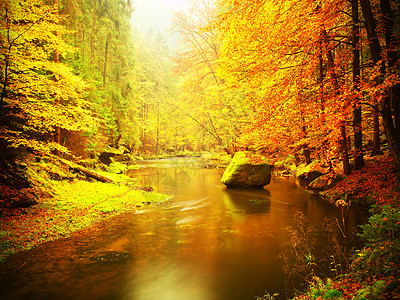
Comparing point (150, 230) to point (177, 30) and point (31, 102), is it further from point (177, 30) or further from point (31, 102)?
point (177, 30)

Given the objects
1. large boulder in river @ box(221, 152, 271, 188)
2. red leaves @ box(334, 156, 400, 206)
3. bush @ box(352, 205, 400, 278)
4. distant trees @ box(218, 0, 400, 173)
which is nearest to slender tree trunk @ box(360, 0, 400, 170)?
distant trees @ box(218, 0, 400, 173)

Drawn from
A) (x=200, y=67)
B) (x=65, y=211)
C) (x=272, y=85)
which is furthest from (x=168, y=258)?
(x=200, y=67)

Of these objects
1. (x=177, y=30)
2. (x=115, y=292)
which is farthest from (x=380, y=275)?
(x=177, y=30)

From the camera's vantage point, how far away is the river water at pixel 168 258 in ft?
13.6

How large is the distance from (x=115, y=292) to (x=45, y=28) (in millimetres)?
8849

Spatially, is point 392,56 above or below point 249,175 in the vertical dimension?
above

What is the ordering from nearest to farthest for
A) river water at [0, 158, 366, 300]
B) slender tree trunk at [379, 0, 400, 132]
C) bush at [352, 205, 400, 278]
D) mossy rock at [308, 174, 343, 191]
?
bush at [352, 205, 400, 278] → river water at [0, 158, 366, 300] → slender tree trunk at [379, 0, 400, 132] → mossy rock at [308, 174, 343, 191]

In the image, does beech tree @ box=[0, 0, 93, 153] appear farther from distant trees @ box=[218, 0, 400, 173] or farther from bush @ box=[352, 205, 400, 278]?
bush @ box=[352, 205, 400, 278]

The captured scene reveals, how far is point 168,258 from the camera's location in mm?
5406

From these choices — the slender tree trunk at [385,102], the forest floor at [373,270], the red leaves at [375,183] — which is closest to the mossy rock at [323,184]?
the red leaves at [375,183]

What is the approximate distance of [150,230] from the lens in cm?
708

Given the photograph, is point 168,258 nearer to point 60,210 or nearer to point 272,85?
point 60,210

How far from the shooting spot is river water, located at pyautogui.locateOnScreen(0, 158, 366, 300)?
164 inches

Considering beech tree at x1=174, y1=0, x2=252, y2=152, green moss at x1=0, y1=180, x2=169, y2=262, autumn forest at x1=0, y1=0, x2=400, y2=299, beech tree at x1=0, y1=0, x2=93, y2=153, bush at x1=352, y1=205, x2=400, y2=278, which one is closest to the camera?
bush at x1=352, y1=205, x2=400, y2=278
